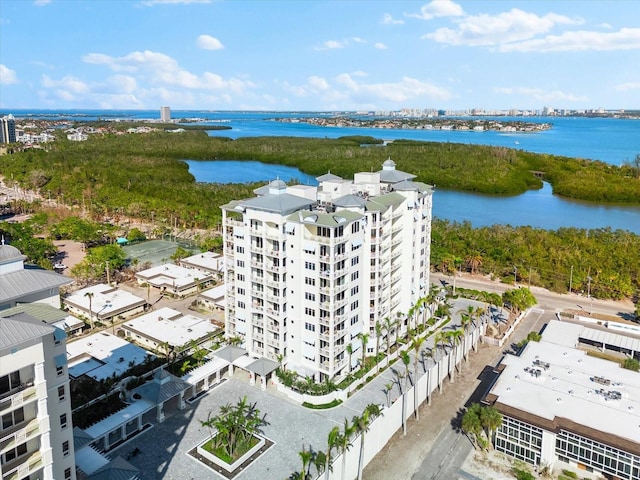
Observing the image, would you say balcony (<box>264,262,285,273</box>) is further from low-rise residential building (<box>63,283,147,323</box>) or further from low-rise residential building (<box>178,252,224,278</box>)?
low-rise residential building (<box>178,252,224,278</box>)

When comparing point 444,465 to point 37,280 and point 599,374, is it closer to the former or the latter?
point 599,374

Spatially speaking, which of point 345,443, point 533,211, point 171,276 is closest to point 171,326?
point 171,276

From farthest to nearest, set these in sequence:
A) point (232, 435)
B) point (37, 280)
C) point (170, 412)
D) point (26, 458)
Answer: point (170, 412), point (232, 435), point (37, 280), point (26, 458)

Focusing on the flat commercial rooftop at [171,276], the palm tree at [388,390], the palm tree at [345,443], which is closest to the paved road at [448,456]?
the palm tree at [388,390]

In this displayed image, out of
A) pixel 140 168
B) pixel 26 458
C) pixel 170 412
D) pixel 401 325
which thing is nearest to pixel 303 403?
pixel 170 412

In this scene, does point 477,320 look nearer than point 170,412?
No

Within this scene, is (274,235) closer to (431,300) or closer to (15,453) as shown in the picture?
(431,300)

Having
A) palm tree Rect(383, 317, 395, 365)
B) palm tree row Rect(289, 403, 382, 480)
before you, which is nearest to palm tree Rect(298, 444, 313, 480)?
palm tree row Rect(289, 403, 382, 480)

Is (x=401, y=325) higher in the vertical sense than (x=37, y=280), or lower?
lower
